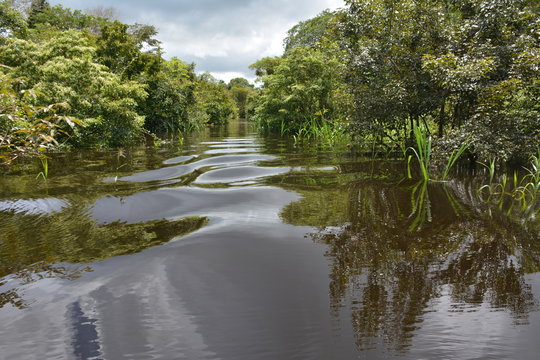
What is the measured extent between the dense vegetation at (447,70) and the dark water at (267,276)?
1.87m

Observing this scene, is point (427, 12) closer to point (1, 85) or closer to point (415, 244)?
point (415, 244)

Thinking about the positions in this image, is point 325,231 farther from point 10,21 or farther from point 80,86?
point 10,21

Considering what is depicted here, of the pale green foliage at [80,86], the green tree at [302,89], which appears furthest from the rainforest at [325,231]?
the green tree at [302,89]

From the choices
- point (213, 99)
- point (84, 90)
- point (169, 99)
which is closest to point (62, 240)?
point (84, 90)

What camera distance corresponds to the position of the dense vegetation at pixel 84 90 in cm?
302

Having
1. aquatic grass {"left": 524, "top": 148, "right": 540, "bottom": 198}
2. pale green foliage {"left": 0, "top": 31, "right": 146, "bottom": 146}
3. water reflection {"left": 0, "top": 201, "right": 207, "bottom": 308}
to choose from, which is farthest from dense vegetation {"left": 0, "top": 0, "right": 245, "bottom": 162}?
aquatic grass {"left": 524, "top": 148, "right": 540, "bottom": 198}

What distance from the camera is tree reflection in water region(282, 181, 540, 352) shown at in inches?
60.0

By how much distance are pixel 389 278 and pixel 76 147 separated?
30.0ft

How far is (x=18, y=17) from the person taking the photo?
53.1ft

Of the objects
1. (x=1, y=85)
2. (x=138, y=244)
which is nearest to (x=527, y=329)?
(x=138, y=244)

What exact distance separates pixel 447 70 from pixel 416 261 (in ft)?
12.2

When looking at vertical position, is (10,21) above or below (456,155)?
above

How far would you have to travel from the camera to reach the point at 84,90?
27.4ft

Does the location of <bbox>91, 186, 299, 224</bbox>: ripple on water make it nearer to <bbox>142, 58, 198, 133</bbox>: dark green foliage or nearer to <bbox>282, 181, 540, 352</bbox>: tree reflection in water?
<bbox>282, 181, 540, 352</bbox>: tree reflection in water
